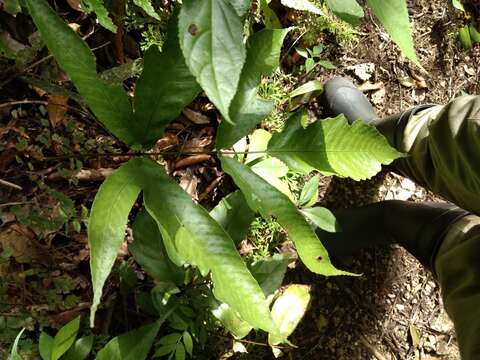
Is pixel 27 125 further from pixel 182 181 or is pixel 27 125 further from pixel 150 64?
pixel 150 64

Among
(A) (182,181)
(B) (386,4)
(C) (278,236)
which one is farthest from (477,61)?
(B) (386,4)

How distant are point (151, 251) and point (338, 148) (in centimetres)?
66

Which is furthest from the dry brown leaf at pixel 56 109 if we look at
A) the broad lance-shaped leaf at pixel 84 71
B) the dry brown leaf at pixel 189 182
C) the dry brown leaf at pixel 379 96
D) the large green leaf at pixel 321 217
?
the dry brown leaf at pixel 379 96

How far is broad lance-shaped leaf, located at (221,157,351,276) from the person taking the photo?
1.01 m

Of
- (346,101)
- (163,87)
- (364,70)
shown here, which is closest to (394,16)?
(163,87)

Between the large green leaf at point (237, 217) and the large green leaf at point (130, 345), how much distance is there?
0.34 m

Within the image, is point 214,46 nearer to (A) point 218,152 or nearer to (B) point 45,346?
(A) point 218,152

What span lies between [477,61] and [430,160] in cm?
114

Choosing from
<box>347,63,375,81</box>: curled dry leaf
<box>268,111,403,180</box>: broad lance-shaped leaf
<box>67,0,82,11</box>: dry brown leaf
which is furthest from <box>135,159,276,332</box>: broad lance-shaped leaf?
<box>347,63,375,81</box>: curled dry leaf

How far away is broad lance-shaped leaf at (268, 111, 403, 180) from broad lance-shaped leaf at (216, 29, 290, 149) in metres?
0.10

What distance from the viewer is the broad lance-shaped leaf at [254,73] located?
1.01 m

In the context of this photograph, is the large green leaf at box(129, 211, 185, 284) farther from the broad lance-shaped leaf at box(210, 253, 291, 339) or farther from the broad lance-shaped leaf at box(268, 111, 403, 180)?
the broad lance-shaped leaf at box(268, 111, 403, 180)

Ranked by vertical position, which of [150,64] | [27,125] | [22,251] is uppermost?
[150,64]

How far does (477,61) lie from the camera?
2.42m
